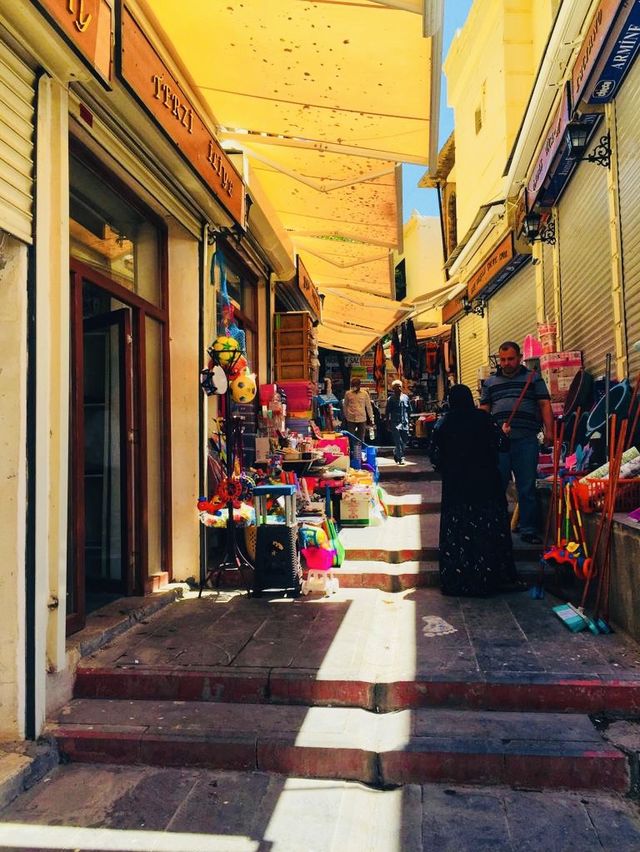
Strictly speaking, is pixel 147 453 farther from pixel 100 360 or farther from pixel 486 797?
pixel 486 797

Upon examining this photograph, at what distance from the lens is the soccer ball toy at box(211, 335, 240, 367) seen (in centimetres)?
527

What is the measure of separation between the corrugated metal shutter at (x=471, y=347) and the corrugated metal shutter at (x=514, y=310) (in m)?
0.77

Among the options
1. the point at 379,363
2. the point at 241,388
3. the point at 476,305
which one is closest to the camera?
the point at 241,388

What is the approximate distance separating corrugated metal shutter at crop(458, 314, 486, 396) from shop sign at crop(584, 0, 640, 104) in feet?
22.2

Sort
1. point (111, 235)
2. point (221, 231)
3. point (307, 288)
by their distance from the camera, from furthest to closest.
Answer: point (307, 288), point (221, 231), point (111, 235)

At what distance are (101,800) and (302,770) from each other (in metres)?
0.89

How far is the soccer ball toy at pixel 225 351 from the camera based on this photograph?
5266mm

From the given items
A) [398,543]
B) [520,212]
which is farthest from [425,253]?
[398,543]

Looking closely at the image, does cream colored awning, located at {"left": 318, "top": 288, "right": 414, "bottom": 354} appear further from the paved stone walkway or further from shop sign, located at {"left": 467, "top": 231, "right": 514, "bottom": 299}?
the paved stone walkway

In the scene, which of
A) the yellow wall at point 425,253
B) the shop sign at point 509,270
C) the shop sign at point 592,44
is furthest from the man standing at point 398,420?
the yellow wall at point 425,253

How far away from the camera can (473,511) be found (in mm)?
4871

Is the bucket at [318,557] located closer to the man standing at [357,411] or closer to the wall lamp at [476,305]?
the man standing at [357,411]

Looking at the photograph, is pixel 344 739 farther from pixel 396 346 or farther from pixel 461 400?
pixel 396 346

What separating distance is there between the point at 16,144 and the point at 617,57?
4.95 meters
